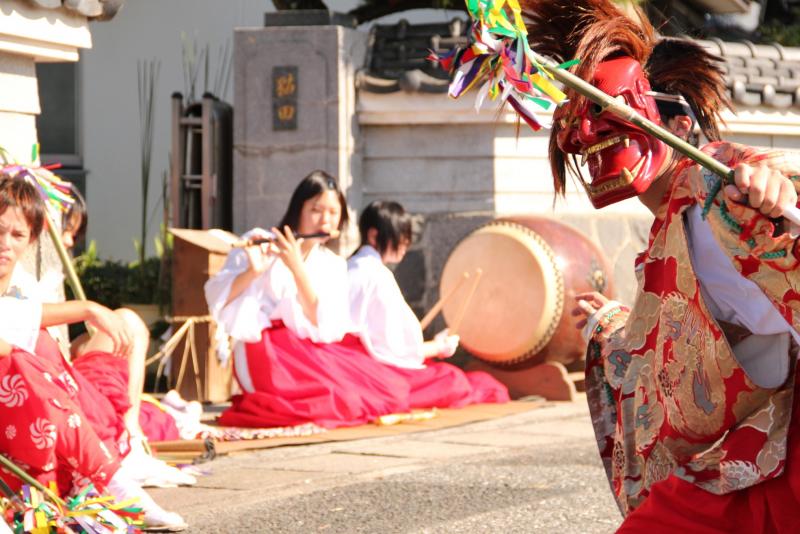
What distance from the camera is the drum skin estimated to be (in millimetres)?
8930

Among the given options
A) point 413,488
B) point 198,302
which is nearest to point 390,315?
point 198,302

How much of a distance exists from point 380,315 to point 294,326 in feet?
2.07

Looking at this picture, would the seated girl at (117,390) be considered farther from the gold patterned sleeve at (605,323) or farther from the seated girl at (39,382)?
the gold patterned sleeve at (605,323)

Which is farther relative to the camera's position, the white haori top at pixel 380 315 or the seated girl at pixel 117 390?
the white haori top at pixel 380 315

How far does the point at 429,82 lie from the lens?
9.94 meters

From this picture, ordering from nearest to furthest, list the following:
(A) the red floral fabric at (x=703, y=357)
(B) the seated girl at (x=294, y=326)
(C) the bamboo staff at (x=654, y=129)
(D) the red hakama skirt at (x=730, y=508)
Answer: (C) the bamboo staff at (x=654, y=129), (A) the red floral fabric at (x=703, y=357), (D) the red hakama skirt at (x=730, y=508), (B) the seated girl at (x=294, y=326)

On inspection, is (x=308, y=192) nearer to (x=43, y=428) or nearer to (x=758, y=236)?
(x=43, y=428)

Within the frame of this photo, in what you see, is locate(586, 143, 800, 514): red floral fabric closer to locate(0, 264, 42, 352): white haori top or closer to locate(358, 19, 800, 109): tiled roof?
locate(0, 264, 42, 352): white haori top

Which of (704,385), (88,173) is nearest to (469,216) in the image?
(88,173)

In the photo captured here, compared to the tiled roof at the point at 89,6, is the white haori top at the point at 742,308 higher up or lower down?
lower down

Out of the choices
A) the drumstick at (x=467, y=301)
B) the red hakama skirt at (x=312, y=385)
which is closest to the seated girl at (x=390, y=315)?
the red hakama skirt at (x=312, y=385)

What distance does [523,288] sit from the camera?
8.97 metres

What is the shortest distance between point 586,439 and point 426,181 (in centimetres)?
340

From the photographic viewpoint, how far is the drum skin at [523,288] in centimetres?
893
